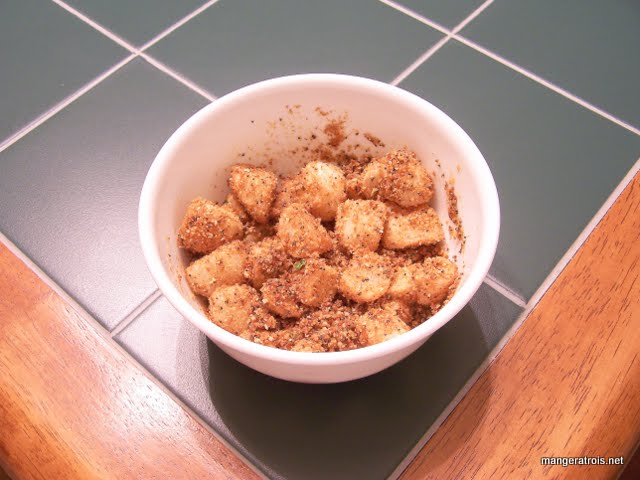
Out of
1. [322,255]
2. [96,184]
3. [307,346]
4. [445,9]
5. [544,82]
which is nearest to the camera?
[307,346]

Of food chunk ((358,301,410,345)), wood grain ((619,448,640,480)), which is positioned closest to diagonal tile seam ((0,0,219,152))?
food chunk ((358,301,410,345))

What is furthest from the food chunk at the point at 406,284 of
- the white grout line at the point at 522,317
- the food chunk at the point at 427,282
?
the white grout line at the point at 522,317

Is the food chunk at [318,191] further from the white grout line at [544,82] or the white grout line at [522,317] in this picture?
the white grout line at [544,82]

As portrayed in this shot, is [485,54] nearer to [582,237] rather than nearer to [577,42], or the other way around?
[577,42]

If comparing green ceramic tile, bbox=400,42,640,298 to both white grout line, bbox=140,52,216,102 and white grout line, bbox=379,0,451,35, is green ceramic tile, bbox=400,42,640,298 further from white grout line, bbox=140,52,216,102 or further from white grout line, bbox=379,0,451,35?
white grout line, bbox=140,52,216,102

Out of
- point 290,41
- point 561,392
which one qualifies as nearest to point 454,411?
point 561,392

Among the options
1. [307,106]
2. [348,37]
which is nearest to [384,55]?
[348,37]

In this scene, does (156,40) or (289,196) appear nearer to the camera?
(289,196)
